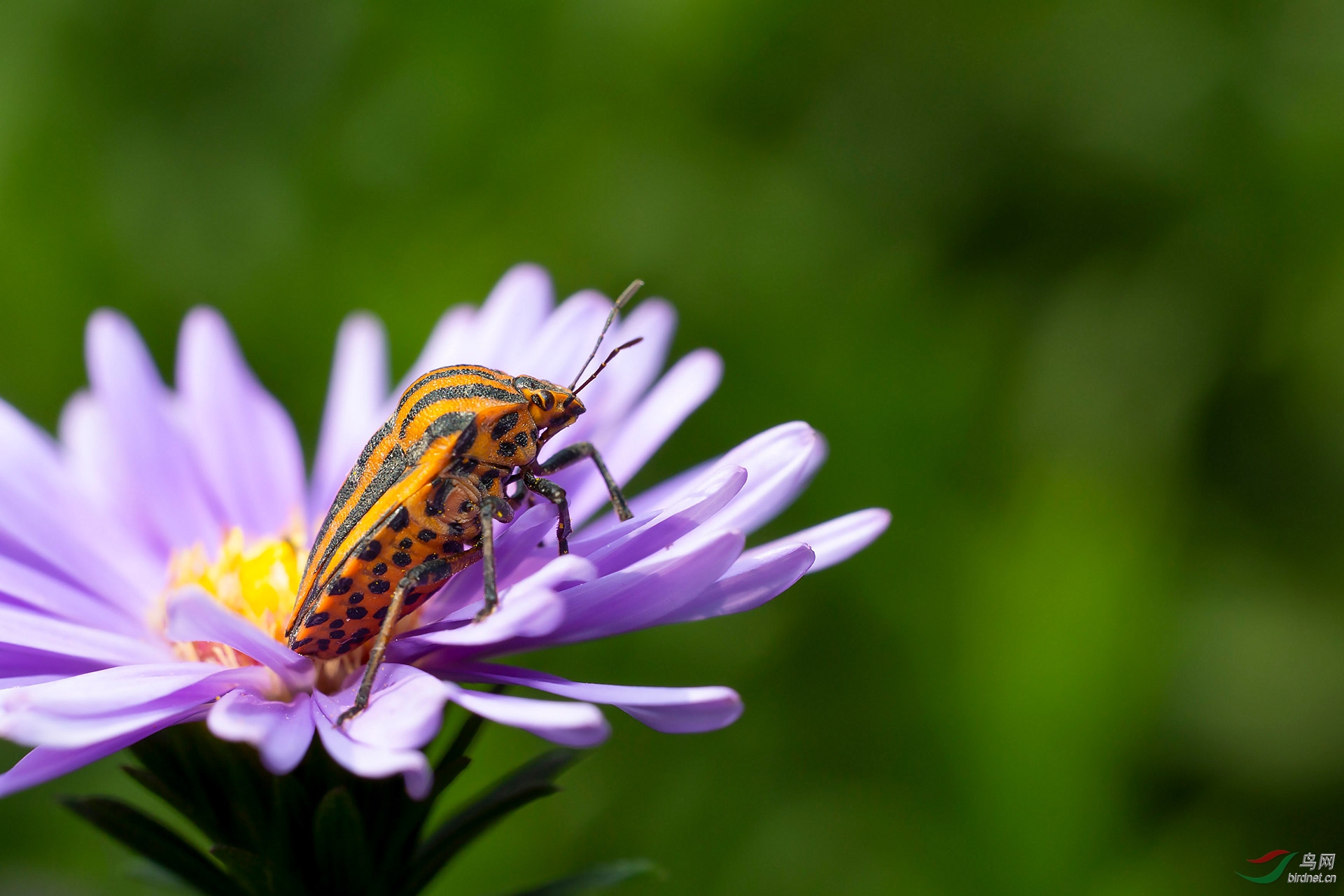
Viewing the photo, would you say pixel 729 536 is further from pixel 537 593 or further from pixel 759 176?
pixel 759 176

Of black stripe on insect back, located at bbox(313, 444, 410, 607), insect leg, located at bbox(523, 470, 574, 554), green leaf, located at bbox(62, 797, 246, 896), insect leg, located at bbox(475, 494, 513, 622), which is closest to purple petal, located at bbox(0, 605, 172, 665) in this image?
green leaf, located at bbox(62, 797, 246, 896)

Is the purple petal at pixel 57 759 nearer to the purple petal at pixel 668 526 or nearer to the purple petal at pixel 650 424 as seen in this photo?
the purple petal at pixel 668 526

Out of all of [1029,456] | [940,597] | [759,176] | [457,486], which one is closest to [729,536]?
[457,486]

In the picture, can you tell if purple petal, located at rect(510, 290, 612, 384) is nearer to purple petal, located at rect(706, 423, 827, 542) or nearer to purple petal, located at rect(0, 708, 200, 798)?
purple petal, located at rect(706, 423, 827, 542)

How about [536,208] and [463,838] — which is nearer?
[463,838]

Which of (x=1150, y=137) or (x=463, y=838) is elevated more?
(x=1150, y=137)
